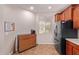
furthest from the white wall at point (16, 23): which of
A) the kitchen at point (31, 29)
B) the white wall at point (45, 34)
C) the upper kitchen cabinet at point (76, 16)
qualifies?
the upper kitchen cabinet at point (76, 16)

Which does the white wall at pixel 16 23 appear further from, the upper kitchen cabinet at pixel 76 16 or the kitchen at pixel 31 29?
the upper kitchen cabinet at pixel 76 16

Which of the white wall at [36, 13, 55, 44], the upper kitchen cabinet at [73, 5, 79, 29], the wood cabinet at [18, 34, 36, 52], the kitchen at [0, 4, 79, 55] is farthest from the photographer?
the upper kitchen cabinet at [73, 5, 79, 29]

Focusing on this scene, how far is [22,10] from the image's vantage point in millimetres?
2482

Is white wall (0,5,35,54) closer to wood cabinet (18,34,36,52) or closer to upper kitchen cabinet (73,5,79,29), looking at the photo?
wood cabinet (18,34,36,52)

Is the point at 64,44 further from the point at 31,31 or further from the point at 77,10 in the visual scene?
the point at 31,31

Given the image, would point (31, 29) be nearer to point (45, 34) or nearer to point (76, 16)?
point (45, 34)

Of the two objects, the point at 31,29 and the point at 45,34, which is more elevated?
the point at 31,29

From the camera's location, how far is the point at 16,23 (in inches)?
96.3

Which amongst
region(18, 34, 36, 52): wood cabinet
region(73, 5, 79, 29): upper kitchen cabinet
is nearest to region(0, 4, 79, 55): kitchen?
region(18, 34, 36, 52): wood cabinet

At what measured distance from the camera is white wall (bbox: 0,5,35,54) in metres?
2.48

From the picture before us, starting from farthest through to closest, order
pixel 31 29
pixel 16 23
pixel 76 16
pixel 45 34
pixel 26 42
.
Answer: pixel 76 16, pixel 26 42, pixel 45 34, pixel 31 29, pixel 16 23

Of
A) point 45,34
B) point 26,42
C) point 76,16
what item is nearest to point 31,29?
point 45,34
